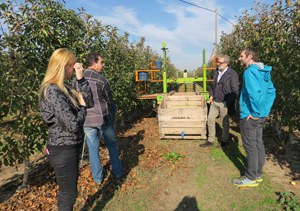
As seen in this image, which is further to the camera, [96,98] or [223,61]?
[223,61]

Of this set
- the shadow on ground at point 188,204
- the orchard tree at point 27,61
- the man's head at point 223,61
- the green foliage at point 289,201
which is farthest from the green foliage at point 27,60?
the green foliage at point 289,201

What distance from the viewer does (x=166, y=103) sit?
7273 mm

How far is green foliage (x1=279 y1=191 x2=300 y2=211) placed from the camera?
10.3 ft

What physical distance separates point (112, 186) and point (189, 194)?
1359 mm

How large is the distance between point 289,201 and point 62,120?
11.0 feet

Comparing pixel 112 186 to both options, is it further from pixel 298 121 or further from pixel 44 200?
pixel 298 121

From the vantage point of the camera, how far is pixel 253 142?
370 cm

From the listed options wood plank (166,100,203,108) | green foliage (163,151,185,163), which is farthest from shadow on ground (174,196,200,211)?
wood plank (166,100,203,108)

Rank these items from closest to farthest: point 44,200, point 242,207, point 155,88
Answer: point 242,207 < point 44,200 < point 155,88

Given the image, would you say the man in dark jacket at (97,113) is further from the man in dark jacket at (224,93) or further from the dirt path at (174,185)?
the man in dark jacket at (224,93)

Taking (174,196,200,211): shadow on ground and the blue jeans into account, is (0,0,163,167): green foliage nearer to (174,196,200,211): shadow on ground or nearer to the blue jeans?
the blue jeans

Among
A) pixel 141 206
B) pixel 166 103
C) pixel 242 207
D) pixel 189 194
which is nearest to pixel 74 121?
pixel 141 206

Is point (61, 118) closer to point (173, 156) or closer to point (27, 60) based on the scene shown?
point (27, 60)

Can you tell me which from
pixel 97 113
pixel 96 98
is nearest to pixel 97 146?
pixel 97 113
